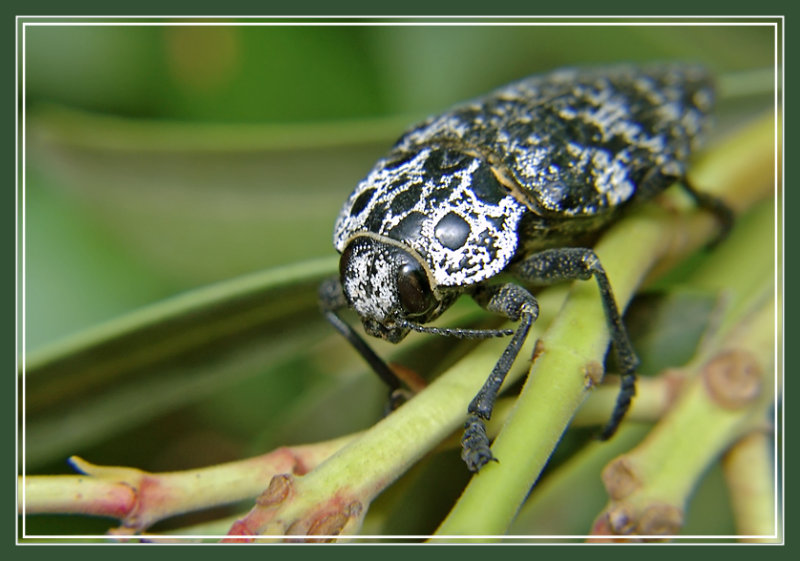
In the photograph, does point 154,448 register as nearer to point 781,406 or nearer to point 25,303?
point 25,303

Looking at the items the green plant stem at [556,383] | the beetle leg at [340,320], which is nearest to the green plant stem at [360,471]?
the green plant stem at [556,383]

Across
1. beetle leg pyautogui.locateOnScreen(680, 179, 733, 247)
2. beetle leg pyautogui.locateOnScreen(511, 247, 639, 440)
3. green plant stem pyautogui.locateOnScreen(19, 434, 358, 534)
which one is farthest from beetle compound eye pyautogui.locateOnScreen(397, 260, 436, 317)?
beetle leg pyautogui.locateOnScreen(680, 179, 733, 247)

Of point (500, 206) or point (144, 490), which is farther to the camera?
point (500, 206)

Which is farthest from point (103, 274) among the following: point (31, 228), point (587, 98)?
point (587, 98)

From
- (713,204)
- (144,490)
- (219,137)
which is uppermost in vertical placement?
(219,137)

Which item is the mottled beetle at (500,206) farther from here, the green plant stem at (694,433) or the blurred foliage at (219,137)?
the blurred foliage at (219,137)

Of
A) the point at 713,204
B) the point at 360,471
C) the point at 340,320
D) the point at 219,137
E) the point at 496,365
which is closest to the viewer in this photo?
the point at 360,471

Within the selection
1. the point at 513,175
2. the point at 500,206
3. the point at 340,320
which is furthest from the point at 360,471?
the point at 513,175

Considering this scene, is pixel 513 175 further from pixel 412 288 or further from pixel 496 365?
pixel 496 365
